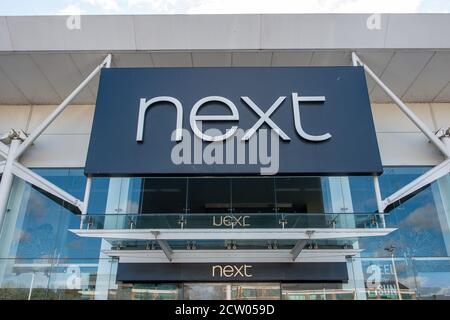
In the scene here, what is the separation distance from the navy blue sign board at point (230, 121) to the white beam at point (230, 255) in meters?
1.59

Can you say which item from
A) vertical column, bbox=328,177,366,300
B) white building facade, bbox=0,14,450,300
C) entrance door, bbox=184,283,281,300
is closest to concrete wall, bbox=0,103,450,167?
white building facade, bbox=0,14,450,300

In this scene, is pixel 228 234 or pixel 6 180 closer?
pixel 228 234

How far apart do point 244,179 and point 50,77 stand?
15.9ft

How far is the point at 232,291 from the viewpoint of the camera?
6719 mm

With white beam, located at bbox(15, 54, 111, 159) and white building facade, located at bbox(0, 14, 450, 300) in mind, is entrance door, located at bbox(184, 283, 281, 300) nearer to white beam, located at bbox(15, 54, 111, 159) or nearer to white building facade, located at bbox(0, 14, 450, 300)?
white building facade, located at bbox(0, 14, 450, 300)

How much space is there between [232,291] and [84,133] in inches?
192

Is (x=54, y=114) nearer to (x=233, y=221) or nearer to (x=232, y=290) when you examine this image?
(x=233, y=221)

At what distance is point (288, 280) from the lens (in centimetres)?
677

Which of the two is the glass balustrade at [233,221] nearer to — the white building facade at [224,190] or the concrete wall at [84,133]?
the white building facade at [224,190]

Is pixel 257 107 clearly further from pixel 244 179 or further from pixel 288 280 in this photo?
pixel 288 280

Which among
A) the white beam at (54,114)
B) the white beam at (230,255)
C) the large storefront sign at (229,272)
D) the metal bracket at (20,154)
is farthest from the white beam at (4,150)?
the large storefront sign at (229,272)

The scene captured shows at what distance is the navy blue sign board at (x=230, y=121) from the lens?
6.17 m

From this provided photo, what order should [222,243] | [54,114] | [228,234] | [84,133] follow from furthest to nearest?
1. [84,133]
2. [54,114]
3. [222,243]
4. [228,234]

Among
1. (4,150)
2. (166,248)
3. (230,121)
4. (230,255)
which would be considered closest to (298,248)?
(230,255)
